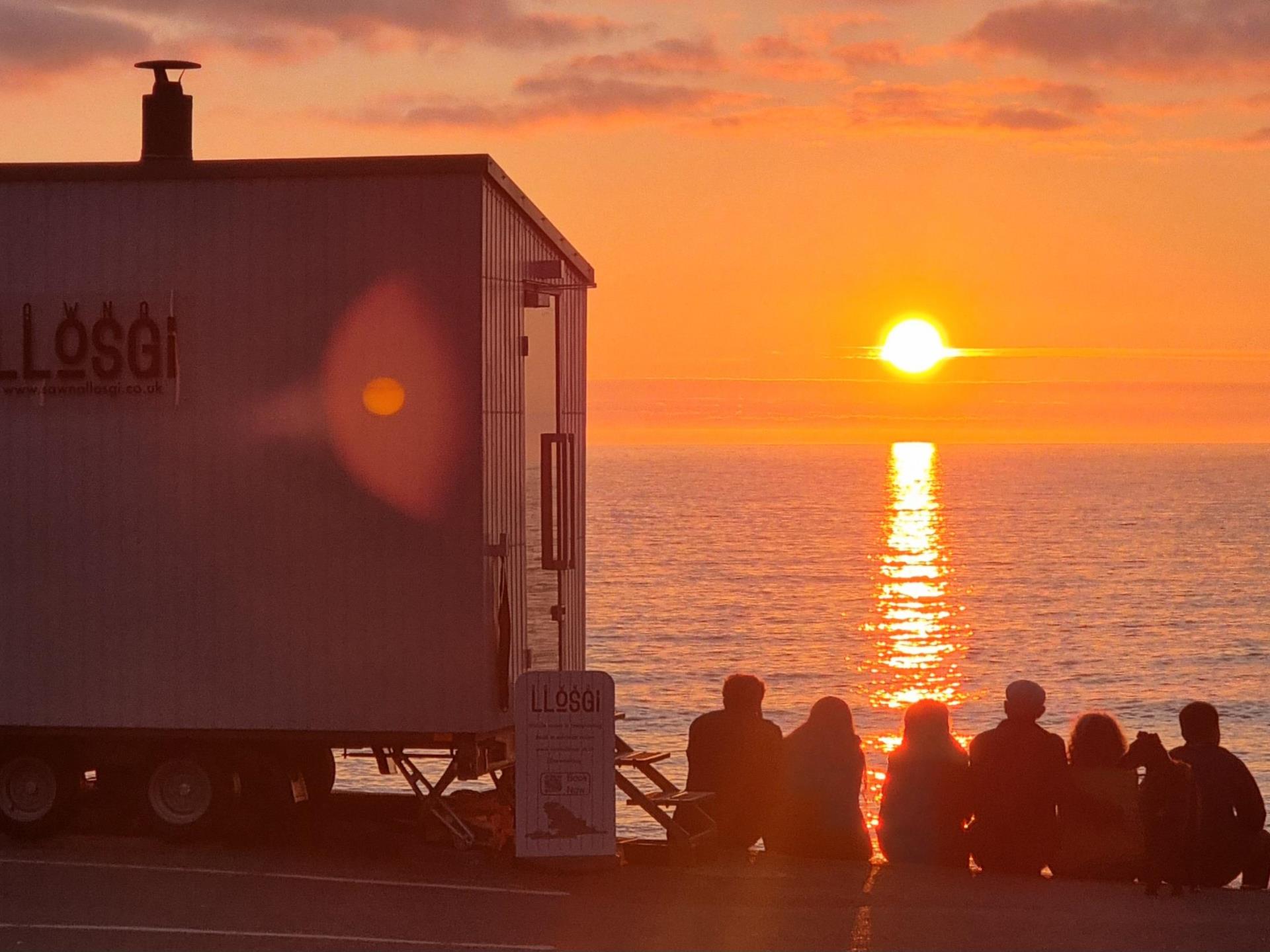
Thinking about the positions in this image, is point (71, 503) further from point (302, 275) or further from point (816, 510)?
point (816, 510)

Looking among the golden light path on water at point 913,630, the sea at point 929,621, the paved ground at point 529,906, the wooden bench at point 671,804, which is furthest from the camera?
the golden light path on water at point 913,630

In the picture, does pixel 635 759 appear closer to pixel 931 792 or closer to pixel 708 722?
pixel 708 722

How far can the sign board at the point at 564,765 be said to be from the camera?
13203 mm

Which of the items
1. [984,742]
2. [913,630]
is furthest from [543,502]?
[913,630]

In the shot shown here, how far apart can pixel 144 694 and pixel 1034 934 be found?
20.7 ft

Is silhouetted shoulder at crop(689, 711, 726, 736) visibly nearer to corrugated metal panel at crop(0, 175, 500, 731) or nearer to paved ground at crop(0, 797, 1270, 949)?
paved ground at crop(0, 797, 1270, 949)

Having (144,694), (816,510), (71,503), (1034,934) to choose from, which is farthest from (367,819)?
(816,510)

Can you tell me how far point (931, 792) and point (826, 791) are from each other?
2.37 ft

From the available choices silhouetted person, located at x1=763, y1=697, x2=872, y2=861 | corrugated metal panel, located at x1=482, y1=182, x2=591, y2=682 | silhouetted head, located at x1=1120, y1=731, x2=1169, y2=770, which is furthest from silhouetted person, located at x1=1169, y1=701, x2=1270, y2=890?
corrugated metal panel, located at x1=482, y1=182, x2=591, y2=682

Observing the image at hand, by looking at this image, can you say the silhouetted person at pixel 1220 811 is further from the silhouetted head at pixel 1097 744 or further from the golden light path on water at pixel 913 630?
the golden light path on water at pixel 913 630

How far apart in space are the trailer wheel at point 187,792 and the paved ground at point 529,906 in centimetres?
17

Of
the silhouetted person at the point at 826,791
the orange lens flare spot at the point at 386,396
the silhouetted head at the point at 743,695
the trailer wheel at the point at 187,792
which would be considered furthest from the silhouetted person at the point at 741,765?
the trailer wheel at the point at 187,792

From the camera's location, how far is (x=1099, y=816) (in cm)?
1288

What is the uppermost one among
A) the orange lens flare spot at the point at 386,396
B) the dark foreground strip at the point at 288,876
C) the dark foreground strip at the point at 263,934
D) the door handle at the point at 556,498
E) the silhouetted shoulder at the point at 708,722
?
the orange lens flare spot at the point at 386,396
